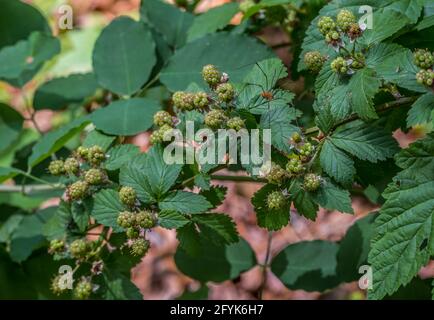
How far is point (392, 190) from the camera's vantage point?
124 centimetres

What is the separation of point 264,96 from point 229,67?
449mm

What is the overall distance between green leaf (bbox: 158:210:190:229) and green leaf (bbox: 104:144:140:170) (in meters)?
0.20

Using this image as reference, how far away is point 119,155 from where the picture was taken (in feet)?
5.02

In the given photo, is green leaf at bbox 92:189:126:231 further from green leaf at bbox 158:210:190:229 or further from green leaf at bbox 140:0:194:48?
green leaf at bbox 140:0:194:48

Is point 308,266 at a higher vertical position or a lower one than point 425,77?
lower

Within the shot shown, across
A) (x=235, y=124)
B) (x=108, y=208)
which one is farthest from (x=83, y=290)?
(x=235, y=124)

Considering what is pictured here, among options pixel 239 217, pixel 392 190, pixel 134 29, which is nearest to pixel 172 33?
pixel 134 29

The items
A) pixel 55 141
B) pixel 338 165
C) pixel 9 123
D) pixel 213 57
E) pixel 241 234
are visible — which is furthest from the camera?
pixel 241 234

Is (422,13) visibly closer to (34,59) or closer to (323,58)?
(323,58)

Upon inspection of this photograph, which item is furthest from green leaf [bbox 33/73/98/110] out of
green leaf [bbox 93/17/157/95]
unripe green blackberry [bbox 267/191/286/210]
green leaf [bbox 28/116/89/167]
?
unripe green blackberry [bbox 267/191/286/210]

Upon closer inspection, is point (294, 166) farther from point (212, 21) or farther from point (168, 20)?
point (168, 20)

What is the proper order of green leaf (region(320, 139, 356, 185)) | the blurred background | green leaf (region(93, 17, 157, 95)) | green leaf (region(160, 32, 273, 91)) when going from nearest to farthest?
1. green leaf (region(320, 139, 356, 185))
2. green leaf (region(160, 32, 273, 91))
3. green leaf (region(93, 17, 157, 95))
4. the blurred background

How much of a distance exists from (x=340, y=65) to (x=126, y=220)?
1.77ft

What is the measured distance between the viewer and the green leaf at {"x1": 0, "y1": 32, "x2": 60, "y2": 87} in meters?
2.02
